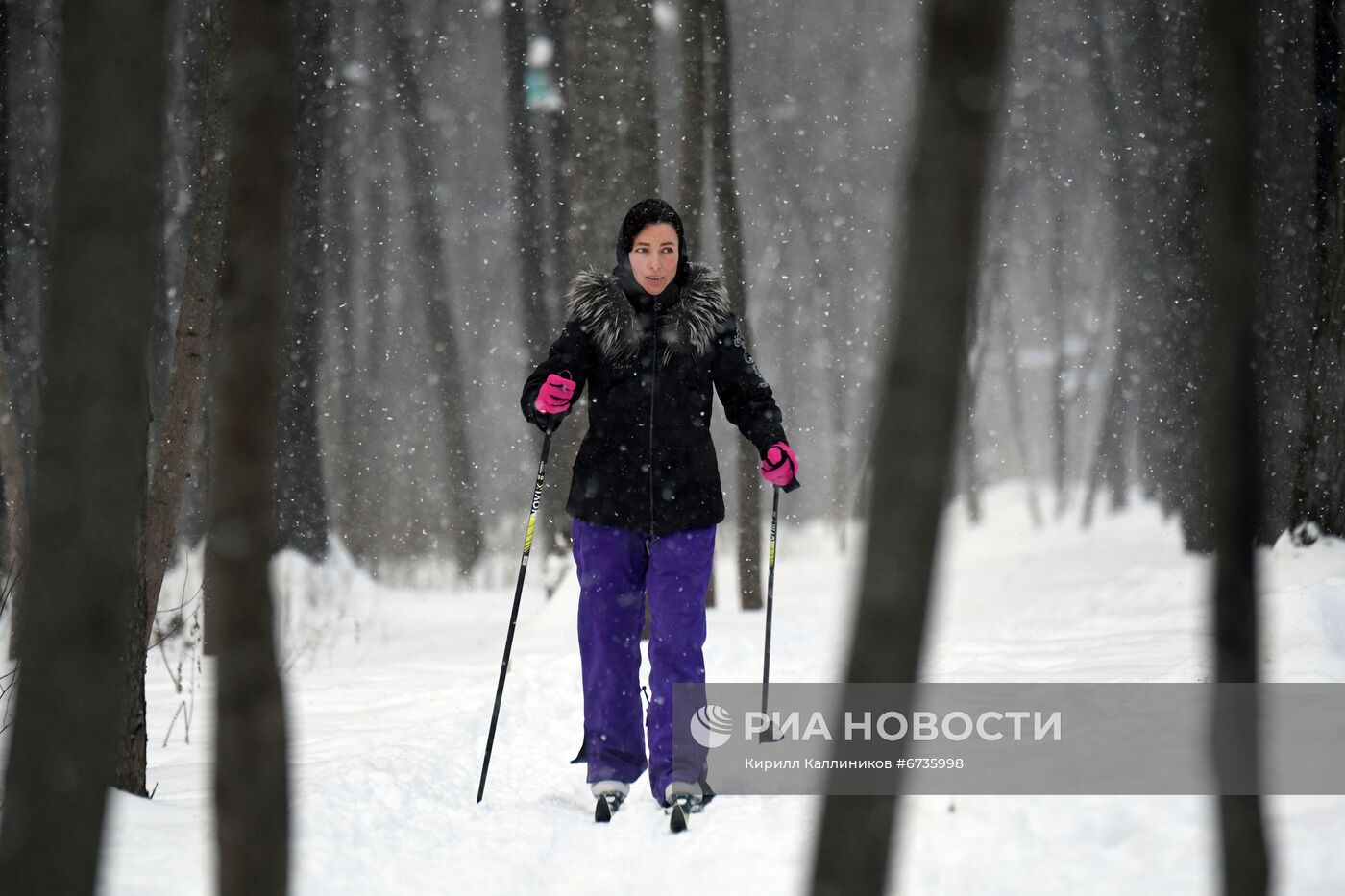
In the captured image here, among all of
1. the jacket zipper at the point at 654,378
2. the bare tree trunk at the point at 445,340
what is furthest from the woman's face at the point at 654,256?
the bare tree trunk at the point at 445,340

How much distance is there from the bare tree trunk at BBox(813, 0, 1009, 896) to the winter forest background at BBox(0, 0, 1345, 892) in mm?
15

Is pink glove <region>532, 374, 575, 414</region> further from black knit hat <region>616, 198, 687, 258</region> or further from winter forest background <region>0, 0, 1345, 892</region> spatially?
winter forest background <region>0, 0, 1345, 892</region>

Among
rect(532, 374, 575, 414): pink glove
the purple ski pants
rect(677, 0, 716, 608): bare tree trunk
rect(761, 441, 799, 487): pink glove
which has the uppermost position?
rect(677, 0, 716, 608): bare tree trunk

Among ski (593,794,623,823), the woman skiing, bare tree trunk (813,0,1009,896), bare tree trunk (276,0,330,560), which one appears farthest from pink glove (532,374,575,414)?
bare tree trunk (276,0,330,560)

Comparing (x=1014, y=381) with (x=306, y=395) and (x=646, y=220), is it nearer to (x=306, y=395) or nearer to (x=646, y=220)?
(x=306, y=395)

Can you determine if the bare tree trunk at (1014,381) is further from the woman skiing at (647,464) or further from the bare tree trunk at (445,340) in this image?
the woman skiing at (647,464)

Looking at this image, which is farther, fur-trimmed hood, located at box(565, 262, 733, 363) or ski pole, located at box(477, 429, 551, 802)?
ski pole, located at box(477, 429, 551, 802)

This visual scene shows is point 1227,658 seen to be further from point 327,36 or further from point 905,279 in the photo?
point 327,36

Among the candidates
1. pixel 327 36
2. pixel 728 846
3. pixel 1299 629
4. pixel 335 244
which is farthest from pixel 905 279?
pixel 335 244

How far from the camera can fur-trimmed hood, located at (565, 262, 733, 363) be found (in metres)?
4.18

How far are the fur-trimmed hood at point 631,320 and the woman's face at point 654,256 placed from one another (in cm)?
10

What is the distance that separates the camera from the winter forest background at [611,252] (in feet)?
6.82

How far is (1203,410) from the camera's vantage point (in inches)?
86.1

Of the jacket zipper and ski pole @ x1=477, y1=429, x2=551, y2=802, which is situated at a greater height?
the jacket zipper
